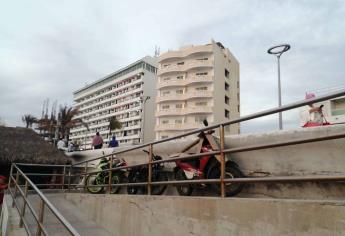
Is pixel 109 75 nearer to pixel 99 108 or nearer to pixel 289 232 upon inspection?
pixel 99 108

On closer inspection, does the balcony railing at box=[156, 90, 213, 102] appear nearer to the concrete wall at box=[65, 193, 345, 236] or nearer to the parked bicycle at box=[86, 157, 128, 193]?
the parked bicycle at box=[86, 157, 128, 193]

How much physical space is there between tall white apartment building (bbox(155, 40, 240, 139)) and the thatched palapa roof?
24.7 meters

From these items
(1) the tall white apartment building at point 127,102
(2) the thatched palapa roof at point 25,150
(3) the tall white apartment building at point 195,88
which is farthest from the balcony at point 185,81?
(2) the thatched palapa roof at point 25,150

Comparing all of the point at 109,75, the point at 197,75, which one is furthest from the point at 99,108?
the point at 197,75

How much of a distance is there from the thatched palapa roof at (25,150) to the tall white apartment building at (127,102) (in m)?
36.7

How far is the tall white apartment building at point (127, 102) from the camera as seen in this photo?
6184 centimetres

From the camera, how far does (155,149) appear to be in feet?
22.8

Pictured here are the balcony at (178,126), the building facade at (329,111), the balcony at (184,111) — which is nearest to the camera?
the building facade at (329,111)

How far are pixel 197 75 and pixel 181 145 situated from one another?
38.3 metres

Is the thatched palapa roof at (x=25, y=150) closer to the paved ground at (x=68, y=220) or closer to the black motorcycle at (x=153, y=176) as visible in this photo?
the paved ground at (x=68, y=220)

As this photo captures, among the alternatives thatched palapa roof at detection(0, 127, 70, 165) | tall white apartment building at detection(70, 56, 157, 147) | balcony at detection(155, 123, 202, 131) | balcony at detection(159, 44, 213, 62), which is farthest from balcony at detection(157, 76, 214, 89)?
thatched palapa roof at detection(0, 127, 70, 165)

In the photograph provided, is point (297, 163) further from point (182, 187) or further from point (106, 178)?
point (106, 178)

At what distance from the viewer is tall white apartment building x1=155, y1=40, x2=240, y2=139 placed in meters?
42.3

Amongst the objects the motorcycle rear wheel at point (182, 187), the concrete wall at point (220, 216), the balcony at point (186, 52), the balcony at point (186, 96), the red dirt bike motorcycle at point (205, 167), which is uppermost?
the balcony at point (186, 52)
